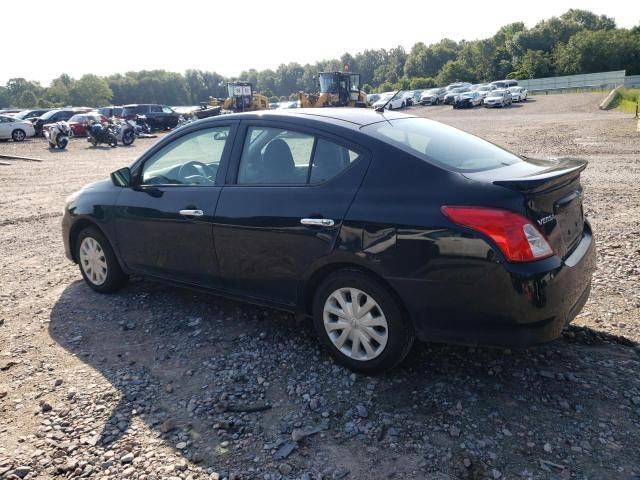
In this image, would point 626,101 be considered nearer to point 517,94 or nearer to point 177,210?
point 517,94

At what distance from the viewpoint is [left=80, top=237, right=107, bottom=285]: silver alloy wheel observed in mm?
5293

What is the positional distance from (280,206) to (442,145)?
4.03ft

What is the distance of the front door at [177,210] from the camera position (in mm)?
4305

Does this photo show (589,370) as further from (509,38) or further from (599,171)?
(509,38)

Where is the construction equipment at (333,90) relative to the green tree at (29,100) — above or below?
below

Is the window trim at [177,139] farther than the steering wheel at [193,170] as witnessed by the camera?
No

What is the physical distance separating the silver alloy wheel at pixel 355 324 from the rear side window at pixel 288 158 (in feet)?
2.69

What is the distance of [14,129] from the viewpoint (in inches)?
1114

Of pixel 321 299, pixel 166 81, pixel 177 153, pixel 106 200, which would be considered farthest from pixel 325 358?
pixel 166 81

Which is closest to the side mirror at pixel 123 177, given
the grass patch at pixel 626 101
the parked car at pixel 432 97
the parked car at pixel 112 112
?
the parked car at pixel 112 112

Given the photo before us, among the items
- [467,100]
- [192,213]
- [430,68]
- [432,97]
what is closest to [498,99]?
[467,100]

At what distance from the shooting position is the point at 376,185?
3438mm

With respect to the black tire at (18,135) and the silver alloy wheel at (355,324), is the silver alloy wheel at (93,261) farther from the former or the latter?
the black tire at (18,135)

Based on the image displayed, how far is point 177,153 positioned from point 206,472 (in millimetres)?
2769
